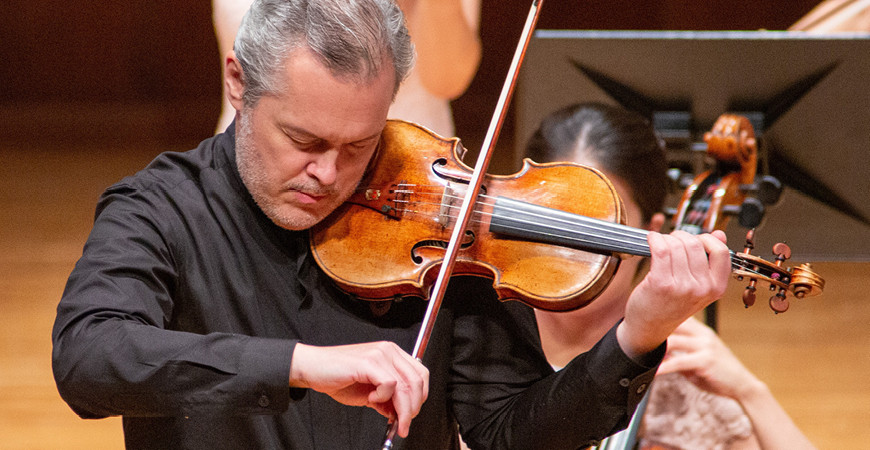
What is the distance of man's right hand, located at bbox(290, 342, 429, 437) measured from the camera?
81cm

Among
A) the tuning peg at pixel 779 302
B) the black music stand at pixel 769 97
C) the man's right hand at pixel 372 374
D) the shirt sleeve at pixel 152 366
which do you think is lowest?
the shirt sleeve at pixel 152 366

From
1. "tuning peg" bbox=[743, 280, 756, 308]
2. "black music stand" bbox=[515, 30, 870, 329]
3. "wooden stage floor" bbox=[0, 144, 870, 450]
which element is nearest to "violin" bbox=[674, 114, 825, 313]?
"black music stand" bbox=[515, 30, 870, 329]

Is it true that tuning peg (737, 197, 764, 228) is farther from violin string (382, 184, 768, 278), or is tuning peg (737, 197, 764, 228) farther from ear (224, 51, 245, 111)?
ear (224, 51, 245, 111)

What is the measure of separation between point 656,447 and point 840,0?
1424 mm

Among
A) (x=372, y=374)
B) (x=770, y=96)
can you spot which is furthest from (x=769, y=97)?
(x=372, y=374)

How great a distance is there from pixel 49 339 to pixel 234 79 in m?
1.89

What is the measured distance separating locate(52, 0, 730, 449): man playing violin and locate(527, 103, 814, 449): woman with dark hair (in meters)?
0.44

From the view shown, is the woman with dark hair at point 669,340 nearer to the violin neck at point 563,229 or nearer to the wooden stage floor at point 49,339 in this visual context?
the violin neck at point 563,229

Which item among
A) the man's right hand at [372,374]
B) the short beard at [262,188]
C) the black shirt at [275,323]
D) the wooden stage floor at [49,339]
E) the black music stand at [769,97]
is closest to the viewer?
the man's right hand at [372,374]

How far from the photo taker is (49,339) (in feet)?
8.70

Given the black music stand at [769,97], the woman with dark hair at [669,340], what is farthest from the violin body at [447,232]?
the black music stand at [769,97]

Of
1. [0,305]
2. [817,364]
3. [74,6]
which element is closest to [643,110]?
[817,364]

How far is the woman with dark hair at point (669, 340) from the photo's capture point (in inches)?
59.6

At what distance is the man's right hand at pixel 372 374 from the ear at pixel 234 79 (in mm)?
358
